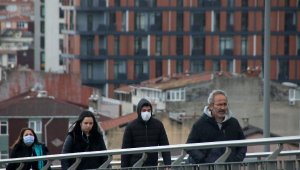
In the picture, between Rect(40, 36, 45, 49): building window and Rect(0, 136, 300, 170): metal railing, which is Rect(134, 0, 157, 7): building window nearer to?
Rect(40, 36, 45, 49): building window

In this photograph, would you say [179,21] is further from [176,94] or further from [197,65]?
[176,94]

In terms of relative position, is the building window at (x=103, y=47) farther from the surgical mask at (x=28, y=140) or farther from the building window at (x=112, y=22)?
the surgical mask at (x=28, y=140)

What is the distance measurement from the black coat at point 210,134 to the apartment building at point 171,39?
96425 mm

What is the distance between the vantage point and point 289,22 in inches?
4599

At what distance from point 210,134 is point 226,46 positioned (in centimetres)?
9833

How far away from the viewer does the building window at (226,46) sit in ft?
384

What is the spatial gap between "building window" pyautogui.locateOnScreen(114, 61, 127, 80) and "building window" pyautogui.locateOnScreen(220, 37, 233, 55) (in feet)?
21.2

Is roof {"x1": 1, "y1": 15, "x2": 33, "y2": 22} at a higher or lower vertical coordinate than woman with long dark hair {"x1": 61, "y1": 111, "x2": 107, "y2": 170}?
higher

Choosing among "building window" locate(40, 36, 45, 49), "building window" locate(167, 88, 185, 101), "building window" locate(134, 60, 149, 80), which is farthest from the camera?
"building window" locate(40, 36, 45, 49)

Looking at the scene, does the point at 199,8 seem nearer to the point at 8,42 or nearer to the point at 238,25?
the point at 238,25

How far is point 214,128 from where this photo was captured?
19.0 meters

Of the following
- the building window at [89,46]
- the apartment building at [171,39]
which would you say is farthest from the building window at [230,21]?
the building window at [89,46]

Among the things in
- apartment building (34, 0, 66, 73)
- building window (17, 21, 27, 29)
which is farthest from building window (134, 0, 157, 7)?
building window (17, 21, 27, 29)

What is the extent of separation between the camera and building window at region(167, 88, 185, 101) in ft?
277
